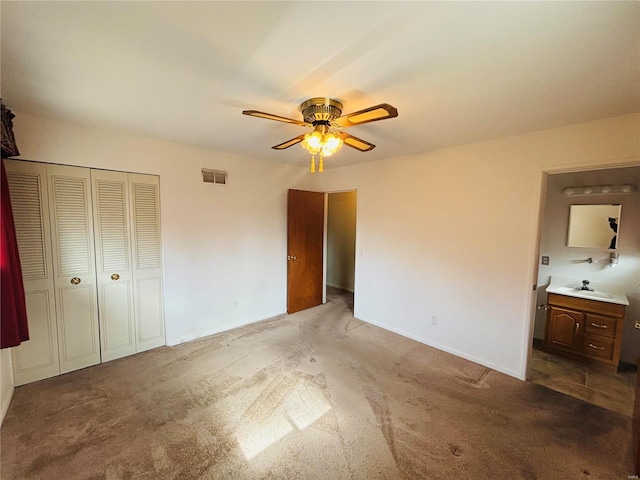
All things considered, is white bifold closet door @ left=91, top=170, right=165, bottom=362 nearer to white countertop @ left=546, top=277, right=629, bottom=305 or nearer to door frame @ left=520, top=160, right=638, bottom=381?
door frame @ left=520, top=160, right=638, bottom=381

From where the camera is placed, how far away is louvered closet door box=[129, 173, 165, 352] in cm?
283

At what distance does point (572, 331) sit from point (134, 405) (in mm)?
4428

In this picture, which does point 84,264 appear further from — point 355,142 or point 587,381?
point 587,381

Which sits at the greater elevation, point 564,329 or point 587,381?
point 564,329

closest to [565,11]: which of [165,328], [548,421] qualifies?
[548,421]

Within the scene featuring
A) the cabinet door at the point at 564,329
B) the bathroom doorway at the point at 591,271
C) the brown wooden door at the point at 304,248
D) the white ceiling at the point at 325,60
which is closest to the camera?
the white ceiling at the point at 325,60

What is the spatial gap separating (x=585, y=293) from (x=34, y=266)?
556 centimetres

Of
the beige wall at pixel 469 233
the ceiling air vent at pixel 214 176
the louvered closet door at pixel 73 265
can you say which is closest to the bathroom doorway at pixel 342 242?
the beige wall at pixel 469 233

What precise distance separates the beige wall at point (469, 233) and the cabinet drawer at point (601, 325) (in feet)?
3.04

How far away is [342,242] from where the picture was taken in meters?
5.89

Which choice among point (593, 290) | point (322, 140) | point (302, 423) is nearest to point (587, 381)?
point (593, 290)

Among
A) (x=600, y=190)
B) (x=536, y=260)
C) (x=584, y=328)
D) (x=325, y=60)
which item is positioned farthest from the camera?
(x=600, y=190)

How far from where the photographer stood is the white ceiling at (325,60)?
3.58 feet

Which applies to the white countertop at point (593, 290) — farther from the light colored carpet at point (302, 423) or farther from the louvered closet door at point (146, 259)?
the louvered closet door at point (146, 259)
